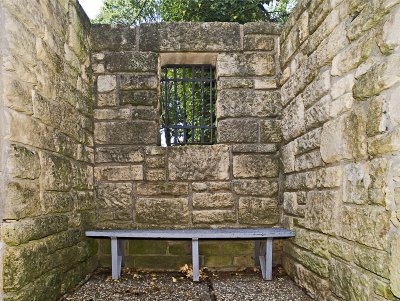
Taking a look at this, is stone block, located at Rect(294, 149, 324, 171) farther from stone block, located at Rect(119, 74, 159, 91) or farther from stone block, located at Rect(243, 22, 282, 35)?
stone block, located at Rect(119, 74, 159, 91)

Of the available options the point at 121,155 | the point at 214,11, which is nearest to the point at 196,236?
the point at 121,155

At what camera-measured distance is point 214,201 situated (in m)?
3.44

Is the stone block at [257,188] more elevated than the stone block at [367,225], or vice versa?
the stone block at [257,188]

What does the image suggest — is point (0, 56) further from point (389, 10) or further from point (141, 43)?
point (389, 10)

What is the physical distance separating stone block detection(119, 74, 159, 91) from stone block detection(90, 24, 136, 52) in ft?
1.08

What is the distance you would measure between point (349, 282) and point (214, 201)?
165cm

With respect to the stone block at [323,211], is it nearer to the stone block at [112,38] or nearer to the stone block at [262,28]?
the stone block at [262,28]

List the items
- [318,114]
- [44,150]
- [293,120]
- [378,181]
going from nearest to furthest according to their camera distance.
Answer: [378,181], [44,150], [318,114], [293,120]

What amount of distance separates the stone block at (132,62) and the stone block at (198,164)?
0.96m

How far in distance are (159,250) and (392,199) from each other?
Result: 2477mm

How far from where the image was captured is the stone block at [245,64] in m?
3.57

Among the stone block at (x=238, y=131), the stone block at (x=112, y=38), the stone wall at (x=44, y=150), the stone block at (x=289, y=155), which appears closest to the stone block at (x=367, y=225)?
the stone block at (x=289, y=155)

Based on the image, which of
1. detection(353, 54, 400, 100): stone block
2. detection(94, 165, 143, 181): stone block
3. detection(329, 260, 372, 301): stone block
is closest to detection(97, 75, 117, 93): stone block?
detection(94, 165, 143, 181): stone block

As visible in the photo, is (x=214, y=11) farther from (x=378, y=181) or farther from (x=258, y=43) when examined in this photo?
(x=378, y=181)
